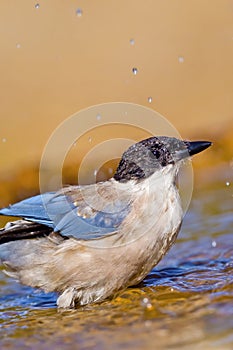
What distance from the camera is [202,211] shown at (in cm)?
914

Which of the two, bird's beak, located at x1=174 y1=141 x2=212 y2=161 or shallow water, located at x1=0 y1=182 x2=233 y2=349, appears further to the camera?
bird's beak, located at x1=174 y1=141 x2=212 y2=161

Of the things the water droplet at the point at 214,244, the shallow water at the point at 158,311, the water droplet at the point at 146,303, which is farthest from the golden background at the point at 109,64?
the water droplet at the point at 146,303

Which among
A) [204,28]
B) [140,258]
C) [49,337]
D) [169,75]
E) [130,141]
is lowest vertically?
[49,337]

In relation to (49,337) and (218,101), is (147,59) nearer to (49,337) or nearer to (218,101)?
(218,101)

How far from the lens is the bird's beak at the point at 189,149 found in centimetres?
666

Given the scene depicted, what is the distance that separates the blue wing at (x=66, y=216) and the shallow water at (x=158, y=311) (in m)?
0.58

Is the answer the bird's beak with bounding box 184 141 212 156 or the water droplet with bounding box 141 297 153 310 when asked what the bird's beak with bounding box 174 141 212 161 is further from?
the water droplet with bounding box 141 297 153 310

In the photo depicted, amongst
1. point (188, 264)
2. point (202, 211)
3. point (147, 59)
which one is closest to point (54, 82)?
point (147, 59)

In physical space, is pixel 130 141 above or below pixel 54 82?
below

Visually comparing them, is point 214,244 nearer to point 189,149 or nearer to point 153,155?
Answer: point 189,149

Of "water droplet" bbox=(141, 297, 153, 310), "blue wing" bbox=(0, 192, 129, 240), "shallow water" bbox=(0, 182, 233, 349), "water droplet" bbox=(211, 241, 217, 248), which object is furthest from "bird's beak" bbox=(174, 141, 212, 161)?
"water droplet" bbox=(211, 241, 217, 248)

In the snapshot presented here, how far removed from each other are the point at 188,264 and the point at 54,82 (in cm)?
580

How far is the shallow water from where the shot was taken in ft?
17.1

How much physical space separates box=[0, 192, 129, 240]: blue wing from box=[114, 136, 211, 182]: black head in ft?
1.02
